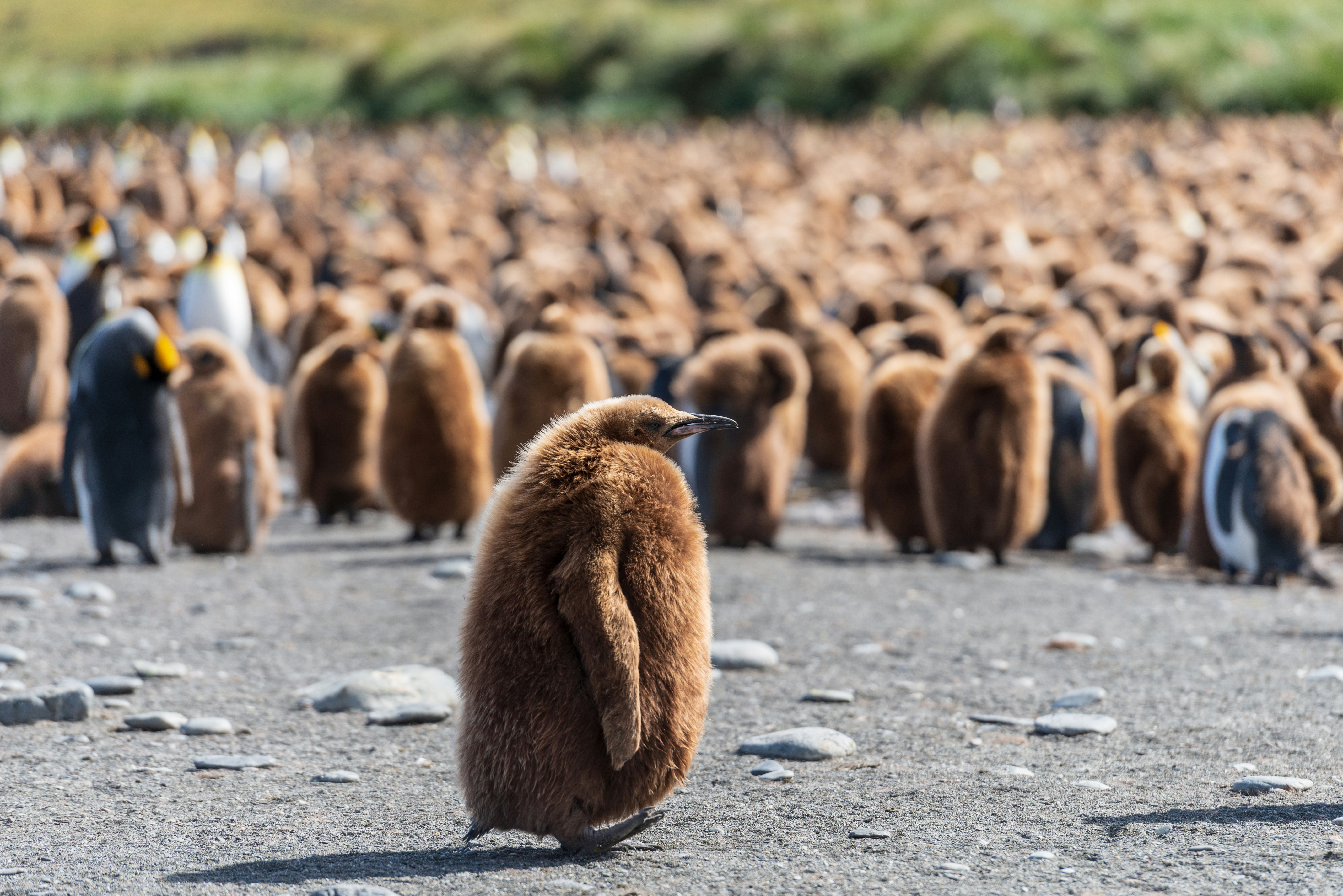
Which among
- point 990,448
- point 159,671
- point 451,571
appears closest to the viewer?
point 159,671

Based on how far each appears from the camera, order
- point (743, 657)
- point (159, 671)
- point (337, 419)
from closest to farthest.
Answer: point (159, 671), point (743, 657), point (337, 419)

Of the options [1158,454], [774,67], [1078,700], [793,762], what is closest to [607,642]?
[793,762]

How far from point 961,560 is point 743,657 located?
2.11 m

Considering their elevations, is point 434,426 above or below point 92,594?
above

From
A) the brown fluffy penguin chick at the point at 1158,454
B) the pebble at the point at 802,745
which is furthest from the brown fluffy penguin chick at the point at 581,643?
the brown fluffy penguin chick at the point at 1158,454

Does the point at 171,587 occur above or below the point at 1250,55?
below

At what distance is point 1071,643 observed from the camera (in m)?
4.94

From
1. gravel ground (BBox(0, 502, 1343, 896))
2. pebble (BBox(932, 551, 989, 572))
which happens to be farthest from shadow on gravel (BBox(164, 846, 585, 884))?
pebble (BBox(932, 551, 989, 572))

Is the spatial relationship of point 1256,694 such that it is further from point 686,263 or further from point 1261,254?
point 686,263

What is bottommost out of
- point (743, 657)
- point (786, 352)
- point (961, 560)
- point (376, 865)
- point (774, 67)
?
point (376, 865)

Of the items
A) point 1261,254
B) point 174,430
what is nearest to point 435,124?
point 1261,254

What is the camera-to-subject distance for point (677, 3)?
58125mm

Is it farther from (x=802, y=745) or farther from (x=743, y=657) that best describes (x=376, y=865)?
(x=743, y=657)

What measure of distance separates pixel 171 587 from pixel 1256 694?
393cm
